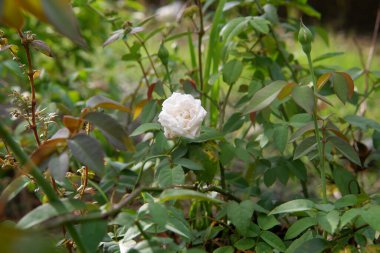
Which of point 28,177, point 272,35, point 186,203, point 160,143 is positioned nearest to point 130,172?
point 160,143

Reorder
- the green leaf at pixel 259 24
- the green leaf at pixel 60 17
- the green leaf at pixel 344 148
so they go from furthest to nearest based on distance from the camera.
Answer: the green leaf at pixel 259 24 → the green leaf at pixel 344 148 → the green leaf at pixel 60 17

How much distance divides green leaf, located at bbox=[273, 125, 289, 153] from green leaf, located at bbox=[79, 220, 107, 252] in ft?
1.77

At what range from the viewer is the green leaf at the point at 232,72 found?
139cm

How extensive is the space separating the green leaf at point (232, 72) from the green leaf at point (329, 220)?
53cm

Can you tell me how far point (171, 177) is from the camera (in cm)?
105

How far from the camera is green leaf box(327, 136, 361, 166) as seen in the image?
1106 millimetres

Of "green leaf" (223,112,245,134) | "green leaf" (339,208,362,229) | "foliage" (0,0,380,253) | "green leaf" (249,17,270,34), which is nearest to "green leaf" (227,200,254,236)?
"foliage" (0,0,380,253)

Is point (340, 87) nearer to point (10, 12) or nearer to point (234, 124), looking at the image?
point (234, 124)

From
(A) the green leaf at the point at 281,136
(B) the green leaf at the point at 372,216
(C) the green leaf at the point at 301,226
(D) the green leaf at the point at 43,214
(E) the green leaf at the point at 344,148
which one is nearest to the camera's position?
(D) the green leaf at the point at 43,214

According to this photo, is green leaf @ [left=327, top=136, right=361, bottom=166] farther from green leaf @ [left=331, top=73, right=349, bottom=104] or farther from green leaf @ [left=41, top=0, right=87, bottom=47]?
green leaf @ [left=41, top=0, right=87, bottom=47]

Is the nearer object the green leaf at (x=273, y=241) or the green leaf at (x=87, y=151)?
the green leaf at (x=87, y=151)

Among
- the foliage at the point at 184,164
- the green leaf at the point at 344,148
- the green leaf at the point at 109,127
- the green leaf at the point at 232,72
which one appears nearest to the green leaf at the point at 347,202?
the foliage at the point at 184,164

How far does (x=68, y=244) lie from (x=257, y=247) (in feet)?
1.19

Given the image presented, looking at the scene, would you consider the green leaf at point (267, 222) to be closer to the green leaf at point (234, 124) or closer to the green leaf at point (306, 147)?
the green leaf at point (306, 147)
